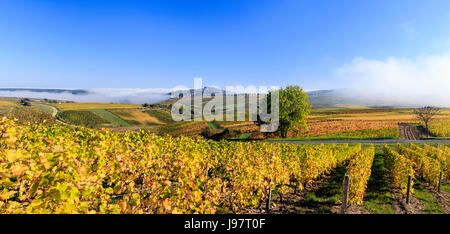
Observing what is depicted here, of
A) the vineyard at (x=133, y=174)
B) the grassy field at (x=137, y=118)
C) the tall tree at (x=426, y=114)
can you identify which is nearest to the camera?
the vineyard at (x=133, y=174)

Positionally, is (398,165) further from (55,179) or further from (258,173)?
(55,179)

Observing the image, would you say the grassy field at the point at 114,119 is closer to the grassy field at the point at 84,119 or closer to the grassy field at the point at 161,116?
the grassy field at the point at 84,119

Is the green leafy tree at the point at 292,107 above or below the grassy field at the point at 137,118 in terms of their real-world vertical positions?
above

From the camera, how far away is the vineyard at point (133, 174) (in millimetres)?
2508

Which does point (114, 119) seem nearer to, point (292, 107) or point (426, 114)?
point (292, 107)

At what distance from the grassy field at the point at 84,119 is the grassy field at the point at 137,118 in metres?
9.46

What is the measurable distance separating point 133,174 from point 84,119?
89.2 meters

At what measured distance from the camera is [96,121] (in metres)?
76.4

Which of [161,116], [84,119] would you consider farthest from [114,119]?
[161,116]

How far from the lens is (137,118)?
90125mm

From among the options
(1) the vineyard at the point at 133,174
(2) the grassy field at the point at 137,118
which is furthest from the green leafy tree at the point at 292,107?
(2) the grassy field at the point at 137,118

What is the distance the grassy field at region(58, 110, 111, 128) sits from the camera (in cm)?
7159
